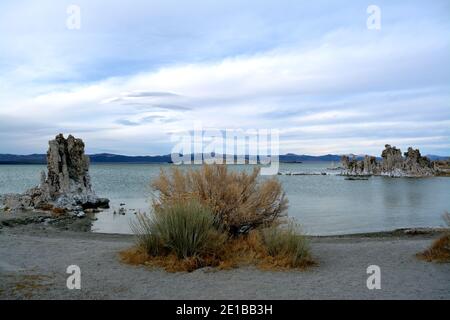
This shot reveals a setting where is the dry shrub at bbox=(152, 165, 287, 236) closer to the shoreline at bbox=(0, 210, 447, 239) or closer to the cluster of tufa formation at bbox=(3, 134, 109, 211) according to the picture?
the shoreline at bbox=(0, 210, 447, 239)

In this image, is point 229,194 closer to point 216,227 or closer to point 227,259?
point 216,227

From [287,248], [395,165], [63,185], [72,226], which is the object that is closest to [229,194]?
[287,248]

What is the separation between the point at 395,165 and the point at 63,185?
90767mm

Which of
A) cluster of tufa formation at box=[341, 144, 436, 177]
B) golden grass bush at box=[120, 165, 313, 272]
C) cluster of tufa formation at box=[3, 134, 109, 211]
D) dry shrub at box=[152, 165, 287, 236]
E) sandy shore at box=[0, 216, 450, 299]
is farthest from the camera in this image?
cluster of tufa formation at box=[341, 144, 436, 177]

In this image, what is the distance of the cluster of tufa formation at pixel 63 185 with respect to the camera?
1058 inches

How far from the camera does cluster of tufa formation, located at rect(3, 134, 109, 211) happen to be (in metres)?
26.9

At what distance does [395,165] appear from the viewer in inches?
4131

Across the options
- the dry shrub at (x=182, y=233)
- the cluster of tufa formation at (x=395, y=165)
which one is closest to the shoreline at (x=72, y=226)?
the dry shrub at (x=182, y=233)

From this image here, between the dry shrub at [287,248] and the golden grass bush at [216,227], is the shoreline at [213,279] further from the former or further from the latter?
the golden grass bush at [216,227]

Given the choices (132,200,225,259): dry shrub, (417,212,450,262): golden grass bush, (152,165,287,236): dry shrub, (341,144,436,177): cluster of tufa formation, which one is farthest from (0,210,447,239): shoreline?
(341,144,436,177): cluster of tufa formation

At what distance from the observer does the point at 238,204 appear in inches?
408

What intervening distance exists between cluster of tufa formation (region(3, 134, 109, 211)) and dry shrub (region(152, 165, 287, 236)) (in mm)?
16946

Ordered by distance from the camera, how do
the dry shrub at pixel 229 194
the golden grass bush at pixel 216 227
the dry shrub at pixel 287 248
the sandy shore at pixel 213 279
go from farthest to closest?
the dry shrub at pixel 229 194, the golden grass bush at pixel 216 227, the dry shrub at pixel 287 248, the sandy shore at pixel 213 279

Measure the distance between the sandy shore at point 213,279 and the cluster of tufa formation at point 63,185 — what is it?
1773 centimetres
